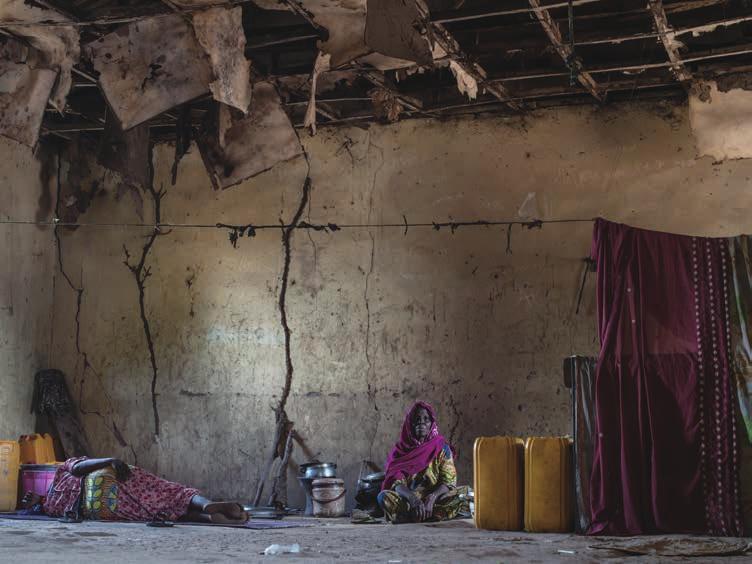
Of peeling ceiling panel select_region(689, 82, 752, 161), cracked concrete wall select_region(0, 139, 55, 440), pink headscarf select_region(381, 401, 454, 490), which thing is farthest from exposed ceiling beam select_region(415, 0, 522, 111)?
cracked concrete wall select_region(0, 139, 55, 440)

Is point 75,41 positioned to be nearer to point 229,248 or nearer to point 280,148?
point 280,148

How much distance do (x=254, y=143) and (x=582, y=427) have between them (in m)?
3.18

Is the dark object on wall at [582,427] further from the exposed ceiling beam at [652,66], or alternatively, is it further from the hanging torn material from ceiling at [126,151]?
the hanging torn material from ceiling at [126,151]

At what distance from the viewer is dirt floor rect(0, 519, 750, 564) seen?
5.18 m

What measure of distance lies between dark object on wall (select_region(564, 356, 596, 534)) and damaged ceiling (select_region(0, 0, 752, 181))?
213 cm

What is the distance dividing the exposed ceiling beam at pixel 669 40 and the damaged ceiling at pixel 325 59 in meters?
0.01

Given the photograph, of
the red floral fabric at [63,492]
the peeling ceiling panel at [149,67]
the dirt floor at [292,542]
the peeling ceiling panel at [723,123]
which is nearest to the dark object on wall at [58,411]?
the red floral fabric at [63,492]

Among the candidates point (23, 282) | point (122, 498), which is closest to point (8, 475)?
point (122, 498)

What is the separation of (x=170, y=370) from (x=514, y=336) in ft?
11.5

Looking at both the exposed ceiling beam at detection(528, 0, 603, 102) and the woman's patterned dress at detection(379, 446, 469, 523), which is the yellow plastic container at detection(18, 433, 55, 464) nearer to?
the woman's patterned dress at detection(379, 446, 469, 523)

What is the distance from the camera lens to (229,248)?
9.40m

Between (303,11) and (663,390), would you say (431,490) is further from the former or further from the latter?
(303,11)

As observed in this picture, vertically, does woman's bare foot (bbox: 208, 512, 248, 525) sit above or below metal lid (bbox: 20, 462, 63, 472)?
below

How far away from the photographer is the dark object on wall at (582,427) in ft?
20.9
